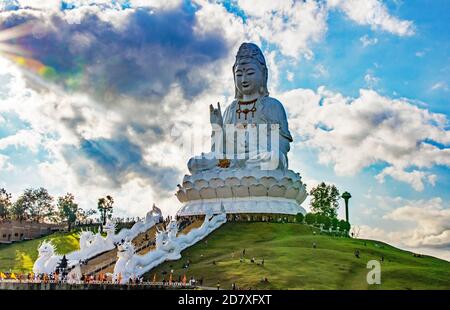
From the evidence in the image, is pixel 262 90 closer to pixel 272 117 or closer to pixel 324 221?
pixel 272 117

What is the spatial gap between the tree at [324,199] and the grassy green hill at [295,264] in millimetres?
14312

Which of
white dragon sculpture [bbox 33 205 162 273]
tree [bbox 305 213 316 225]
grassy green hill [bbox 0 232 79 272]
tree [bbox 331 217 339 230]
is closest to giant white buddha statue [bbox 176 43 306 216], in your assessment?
tree [bbox 305 213 316 225]

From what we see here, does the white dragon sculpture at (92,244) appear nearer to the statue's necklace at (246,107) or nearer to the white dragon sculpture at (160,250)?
the white dragon sculpture at (160,250)

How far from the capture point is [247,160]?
36688 mm

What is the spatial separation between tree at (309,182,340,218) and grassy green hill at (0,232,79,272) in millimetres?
18496

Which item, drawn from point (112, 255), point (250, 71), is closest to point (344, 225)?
point (250, 71)

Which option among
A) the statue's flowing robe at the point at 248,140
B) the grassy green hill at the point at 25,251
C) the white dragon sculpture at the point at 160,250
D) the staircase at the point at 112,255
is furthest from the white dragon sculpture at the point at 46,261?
the statue's flowing robe at the point at 248,140

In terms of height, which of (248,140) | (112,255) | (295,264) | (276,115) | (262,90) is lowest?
(295,264)

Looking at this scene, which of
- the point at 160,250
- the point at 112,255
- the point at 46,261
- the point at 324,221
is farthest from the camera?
the point at 324,221

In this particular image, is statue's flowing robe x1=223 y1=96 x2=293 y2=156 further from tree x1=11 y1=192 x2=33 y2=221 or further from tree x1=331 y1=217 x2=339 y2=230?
tree x1=11 y1=192 x2=33 y2=221

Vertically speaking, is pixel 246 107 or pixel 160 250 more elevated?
pixel 246 107

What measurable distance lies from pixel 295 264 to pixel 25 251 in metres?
18.4
